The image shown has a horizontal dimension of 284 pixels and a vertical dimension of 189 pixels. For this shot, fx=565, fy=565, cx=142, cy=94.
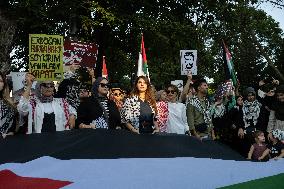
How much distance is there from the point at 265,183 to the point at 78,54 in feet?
25.3

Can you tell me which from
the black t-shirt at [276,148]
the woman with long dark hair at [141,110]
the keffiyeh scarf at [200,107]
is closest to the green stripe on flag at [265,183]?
the woman with long dark hair at [141,110]

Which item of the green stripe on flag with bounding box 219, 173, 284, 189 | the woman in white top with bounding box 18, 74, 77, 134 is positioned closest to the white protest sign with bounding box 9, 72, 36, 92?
the woman in white top with bounding box 18, 74, 77, 134

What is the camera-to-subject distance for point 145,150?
521 cm

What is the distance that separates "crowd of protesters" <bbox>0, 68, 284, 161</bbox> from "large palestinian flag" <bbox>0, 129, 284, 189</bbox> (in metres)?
0.67

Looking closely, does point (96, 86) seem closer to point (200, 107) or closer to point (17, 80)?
point (200, 107)

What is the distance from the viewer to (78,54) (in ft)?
37.8

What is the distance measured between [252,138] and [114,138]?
4613 mm

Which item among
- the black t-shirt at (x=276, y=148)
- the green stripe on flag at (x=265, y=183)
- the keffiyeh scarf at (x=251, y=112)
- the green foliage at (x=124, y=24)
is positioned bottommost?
the black t-shirt at (x=276, y=148)

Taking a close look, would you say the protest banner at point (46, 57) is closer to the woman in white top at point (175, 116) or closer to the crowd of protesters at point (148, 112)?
the crowd of protesters at point (148, 112)

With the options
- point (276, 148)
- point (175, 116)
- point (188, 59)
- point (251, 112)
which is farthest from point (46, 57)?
point (276, 148)

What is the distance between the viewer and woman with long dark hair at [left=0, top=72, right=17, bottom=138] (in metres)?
6.32

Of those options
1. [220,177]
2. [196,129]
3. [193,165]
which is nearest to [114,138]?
[193,165]

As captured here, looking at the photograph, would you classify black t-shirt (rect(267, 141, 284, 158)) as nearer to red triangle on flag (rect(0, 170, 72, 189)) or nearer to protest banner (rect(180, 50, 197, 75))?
protest banner (rect(180, 50, 197, 75))

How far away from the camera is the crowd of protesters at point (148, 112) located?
642cm
